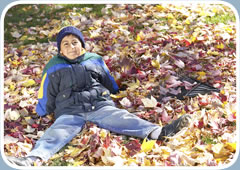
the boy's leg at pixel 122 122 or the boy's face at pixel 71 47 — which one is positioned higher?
the boy's face at pixel 71 47

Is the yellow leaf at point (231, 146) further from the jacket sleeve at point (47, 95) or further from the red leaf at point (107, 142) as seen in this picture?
the jacket sleeve at point (47, 95)

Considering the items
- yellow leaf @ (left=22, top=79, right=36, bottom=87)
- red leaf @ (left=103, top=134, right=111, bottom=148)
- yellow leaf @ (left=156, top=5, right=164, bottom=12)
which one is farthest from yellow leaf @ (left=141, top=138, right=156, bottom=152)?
yellow leaf @ (left=156, top=5, right=164, bottom=12)

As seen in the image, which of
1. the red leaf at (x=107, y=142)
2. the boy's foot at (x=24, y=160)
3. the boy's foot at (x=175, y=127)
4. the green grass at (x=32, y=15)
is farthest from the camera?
the green grass at (x=32, y=15)

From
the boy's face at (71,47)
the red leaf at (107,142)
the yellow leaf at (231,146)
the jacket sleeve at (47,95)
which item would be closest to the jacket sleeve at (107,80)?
the boy's face at (71,47)

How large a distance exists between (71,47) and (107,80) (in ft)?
2.28

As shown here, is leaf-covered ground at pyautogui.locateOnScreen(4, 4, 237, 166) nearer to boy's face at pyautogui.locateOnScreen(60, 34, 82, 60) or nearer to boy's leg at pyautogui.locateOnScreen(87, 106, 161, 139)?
boy's leg at pyautogui.locateOnScreen(87, 106, 161, 139)

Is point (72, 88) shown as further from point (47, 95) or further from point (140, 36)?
point (140, 36)

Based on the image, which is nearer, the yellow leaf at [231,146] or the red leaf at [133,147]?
the yellow leaf at [231,146]

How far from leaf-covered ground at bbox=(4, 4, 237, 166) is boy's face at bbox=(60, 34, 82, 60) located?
32 cm

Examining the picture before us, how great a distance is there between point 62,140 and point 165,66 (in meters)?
2.10

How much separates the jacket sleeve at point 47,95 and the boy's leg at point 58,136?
0.42 m

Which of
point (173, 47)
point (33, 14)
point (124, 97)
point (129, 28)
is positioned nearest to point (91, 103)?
point (124, 97)

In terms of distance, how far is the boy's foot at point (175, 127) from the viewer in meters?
4.12

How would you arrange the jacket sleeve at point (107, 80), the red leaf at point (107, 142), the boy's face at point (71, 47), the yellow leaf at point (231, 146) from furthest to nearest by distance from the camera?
the jacket sleeve at point (107, 80)
the boy's face at point (71, 47)
the red leaf at point (107, 142)
the yellow leaf at point (231, 146)
